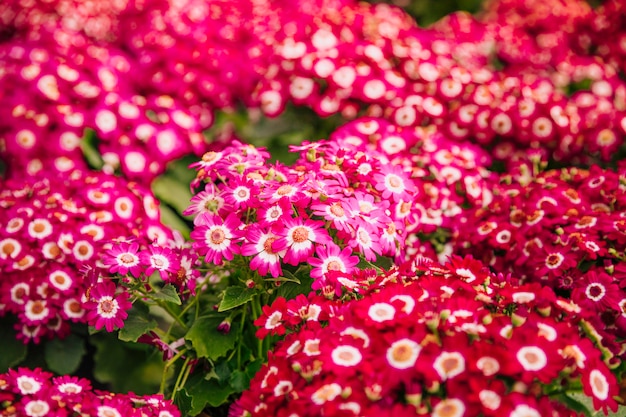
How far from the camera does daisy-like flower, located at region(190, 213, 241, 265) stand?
3.59 ft

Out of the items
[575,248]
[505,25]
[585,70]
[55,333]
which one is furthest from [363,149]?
[505,25]

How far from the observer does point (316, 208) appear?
1071mm

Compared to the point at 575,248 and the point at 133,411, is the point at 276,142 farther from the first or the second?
the point at 133,411

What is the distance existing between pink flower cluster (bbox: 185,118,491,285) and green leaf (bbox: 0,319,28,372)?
561mm

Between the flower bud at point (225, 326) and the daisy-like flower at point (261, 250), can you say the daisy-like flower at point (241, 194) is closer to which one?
the daisy-like flower at point (261, 250)

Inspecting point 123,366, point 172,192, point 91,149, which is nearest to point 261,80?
point 172,192

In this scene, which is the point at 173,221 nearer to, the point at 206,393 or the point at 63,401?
the point at 206,393

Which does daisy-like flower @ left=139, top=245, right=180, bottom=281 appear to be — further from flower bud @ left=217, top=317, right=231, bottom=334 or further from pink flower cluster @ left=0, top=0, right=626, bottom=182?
pink flower cluster @ left=0, top=0, right=626, bottom=182

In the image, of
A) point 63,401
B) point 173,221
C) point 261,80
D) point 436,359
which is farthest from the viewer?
point 261,80

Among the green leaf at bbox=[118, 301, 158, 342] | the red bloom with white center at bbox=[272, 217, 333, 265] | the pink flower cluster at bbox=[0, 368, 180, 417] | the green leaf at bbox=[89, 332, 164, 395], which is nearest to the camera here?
the pink flower cluster at bbox=[0, 368, 180, 417]

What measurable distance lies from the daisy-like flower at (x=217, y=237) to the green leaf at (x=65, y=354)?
0.55m

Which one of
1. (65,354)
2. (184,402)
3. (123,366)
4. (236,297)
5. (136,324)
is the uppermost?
(236,297)

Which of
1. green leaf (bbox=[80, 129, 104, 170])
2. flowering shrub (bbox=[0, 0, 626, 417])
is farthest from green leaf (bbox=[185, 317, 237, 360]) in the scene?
green leaf (bbox=[80, 129, 104, 170])

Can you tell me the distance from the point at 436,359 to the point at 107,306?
0.63 m
